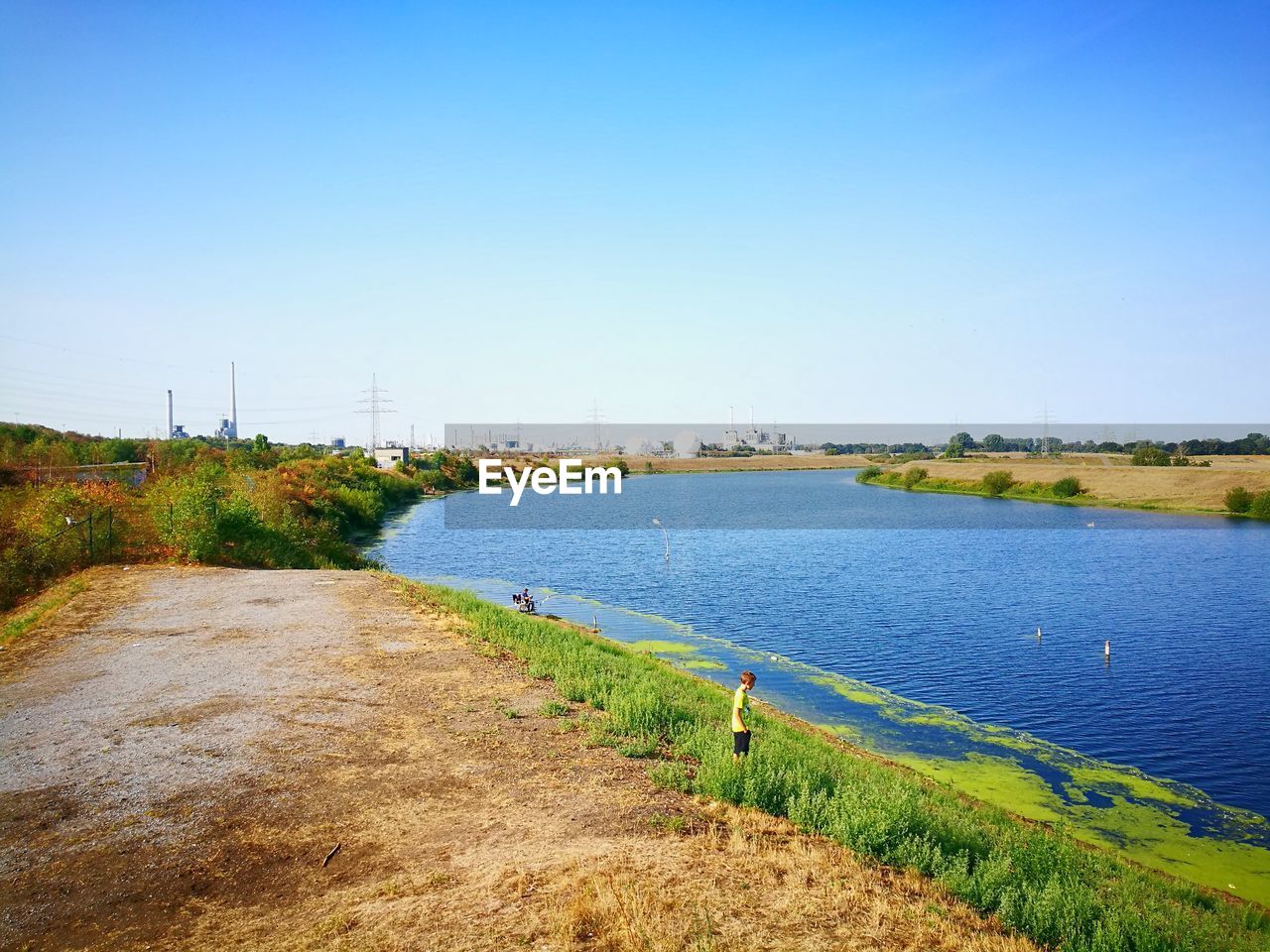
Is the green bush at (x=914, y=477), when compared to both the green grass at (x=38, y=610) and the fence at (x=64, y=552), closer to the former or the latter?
the fence at (x=64, y=552)

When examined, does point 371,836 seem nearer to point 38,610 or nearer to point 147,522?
point 38,610

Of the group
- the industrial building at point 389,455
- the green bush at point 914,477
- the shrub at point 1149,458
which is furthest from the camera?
the industrial building at point 389,455

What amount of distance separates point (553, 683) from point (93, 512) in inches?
909

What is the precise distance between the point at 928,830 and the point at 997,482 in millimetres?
122455

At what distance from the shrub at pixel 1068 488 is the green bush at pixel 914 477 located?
107ft

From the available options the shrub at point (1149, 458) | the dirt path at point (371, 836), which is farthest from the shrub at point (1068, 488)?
the dirt path at point (371, 836)

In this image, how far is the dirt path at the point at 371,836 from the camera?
27.9 feet

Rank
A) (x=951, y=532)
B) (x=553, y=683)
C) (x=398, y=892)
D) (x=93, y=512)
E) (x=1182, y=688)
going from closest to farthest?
1. (x=398, y=892)
2. (x=553, y=683)
3. (x=1182, y=688)
4. (x=93, y=512)
5. (x=951, y=532)

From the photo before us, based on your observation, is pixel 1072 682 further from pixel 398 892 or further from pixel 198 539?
pixel 198 539

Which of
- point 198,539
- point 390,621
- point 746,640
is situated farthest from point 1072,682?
point 198,539

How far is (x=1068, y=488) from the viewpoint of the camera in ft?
358

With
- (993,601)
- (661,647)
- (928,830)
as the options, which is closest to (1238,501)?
(993,601)

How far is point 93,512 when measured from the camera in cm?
3058

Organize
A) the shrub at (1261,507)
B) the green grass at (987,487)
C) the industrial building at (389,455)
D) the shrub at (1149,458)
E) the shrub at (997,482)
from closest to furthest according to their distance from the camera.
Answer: the shrub at (1261,507), the green grass at (987,487), the shrub at (997,482), the shrub at (1149,458), the industrial building at (389,455)
